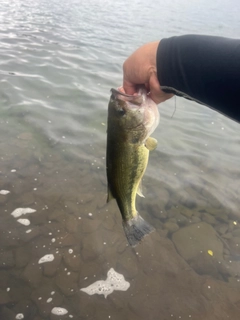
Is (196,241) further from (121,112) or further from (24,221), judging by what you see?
(121,112)

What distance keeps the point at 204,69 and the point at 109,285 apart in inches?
110

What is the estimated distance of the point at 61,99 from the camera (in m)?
7.85

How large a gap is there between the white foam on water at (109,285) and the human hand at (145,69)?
7.95ft

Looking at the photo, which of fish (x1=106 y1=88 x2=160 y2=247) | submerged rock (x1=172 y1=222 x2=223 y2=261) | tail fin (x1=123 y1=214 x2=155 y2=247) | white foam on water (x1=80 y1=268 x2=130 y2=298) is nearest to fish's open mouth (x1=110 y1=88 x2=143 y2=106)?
fish (x1=106 y1=88 x2=160 y2=247)

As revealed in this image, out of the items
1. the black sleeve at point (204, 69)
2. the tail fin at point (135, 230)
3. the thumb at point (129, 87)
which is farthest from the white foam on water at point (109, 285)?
the black sleeve at point (204, 69)

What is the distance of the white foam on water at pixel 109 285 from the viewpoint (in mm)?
3584

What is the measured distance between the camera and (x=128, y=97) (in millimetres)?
2250

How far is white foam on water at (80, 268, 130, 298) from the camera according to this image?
3.58 m

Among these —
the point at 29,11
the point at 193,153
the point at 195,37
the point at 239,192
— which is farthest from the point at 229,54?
the point at 29,11

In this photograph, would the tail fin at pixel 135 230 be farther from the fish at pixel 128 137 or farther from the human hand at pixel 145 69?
the human hand at pixel 145 69

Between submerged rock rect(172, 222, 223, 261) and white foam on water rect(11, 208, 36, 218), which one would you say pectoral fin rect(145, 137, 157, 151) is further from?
white foam on water rect(11, 208, 36, 218)

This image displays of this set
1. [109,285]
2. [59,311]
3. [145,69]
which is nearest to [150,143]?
[145,69]

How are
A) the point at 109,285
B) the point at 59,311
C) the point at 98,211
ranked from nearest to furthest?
the point at 59,311
the point at 109,285
the point at 98,211

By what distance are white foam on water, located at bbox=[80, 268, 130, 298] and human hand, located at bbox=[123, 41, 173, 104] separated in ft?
7.95
